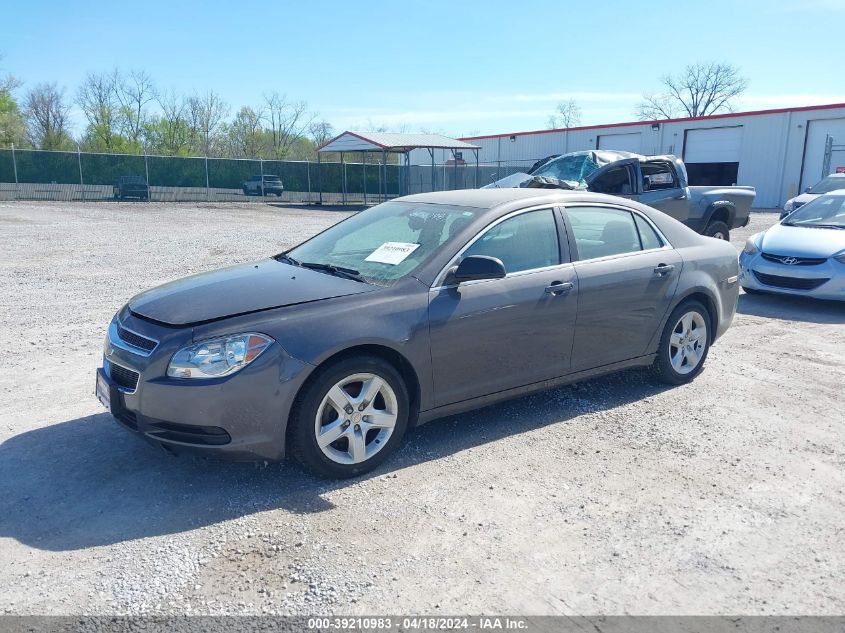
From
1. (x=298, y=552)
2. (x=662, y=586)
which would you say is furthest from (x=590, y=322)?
(x=298, y=552)

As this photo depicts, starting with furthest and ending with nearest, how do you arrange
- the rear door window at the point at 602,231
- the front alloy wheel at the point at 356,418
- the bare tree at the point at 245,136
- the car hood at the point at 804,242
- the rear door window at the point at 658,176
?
the bare tree at the point at 245,136
the rear door window at the point at 658,176
the car hood at the point at 804,242
the rear door window at the point at 602,231
the front alloy wheel at the point at 356,418

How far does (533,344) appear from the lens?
15.3 feet

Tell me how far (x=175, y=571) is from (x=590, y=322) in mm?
3164

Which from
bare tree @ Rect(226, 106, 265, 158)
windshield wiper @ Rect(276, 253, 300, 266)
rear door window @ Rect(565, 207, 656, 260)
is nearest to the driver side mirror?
rear door window @ Rect(565, 207, 656, 260)

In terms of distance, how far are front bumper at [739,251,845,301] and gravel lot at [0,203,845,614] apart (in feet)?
10.4

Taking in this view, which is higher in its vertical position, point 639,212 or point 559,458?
point 639,212

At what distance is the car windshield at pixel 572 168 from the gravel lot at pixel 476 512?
775 centimetres

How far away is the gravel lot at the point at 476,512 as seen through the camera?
2971mm

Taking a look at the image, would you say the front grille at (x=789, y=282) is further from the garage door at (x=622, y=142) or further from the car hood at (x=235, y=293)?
the garage door at (x=622, y=142)

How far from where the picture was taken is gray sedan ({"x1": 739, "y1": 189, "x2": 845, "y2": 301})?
881cm

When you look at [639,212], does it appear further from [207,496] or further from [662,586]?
[207,496]

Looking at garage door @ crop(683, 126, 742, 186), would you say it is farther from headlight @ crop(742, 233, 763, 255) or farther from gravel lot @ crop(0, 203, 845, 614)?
gravel lot @ crop(0, 203, 845, 614)

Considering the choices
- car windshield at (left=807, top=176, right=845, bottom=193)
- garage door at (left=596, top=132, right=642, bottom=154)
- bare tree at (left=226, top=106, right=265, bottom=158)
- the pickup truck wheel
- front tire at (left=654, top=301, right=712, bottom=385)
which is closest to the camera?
front tire at (left=654, top=301, right=712, bottom=385)

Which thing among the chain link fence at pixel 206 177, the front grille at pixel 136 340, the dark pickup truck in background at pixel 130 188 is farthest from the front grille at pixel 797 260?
the dark pickup truck in background at pixel 130 188
